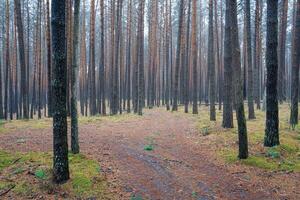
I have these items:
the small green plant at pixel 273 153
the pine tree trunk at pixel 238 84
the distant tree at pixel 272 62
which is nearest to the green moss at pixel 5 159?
the pine tree trunk at pixel 238 84

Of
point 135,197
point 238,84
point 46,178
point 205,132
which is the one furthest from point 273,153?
point 46,178

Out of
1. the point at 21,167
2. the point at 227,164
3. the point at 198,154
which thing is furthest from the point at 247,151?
the point at 21,167

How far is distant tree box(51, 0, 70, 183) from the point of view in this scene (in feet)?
23.8

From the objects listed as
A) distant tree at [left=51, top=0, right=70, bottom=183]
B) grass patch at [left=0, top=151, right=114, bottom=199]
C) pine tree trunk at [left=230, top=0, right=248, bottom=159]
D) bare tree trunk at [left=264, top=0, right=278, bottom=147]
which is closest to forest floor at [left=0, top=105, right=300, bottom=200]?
grass patch at [left=0, top=151, right=114, bottom=199]

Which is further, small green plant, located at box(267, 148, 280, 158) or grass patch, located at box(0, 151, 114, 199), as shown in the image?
small green plant, located at box(267, 148, 280, 158)

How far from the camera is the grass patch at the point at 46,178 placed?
727 centimetres

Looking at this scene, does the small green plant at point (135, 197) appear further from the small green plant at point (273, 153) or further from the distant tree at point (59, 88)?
the small green plant at point (273, 153)

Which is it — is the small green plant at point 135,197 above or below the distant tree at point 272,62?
below

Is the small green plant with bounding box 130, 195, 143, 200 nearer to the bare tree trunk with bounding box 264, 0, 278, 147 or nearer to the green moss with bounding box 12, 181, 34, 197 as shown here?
the green moss with bounding box 12, 181, 34, 197

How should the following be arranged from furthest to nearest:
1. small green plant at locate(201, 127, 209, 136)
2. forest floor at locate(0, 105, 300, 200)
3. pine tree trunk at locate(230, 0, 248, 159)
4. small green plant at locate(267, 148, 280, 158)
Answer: small green plant at locate(201, 127, 209, 136) → small green plant at locate(267, 148, 280, 158) → pine tree trunk at locate(230, 0, 248, 159) → forest floor at locate(0, 105, 300, 200)

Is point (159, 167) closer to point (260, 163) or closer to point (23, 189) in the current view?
point (260, 163)

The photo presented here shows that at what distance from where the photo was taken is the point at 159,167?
9117 mm

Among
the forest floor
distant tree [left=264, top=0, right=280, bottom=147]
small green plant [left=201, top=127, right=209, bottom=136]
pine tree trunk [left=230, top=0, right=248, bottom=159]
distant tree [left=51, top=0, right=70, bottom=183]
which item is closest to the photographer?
distant tree [left=51, top=0, right=70, bottom=183]

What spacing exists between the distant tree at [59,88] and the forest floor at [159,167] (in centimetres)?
55
